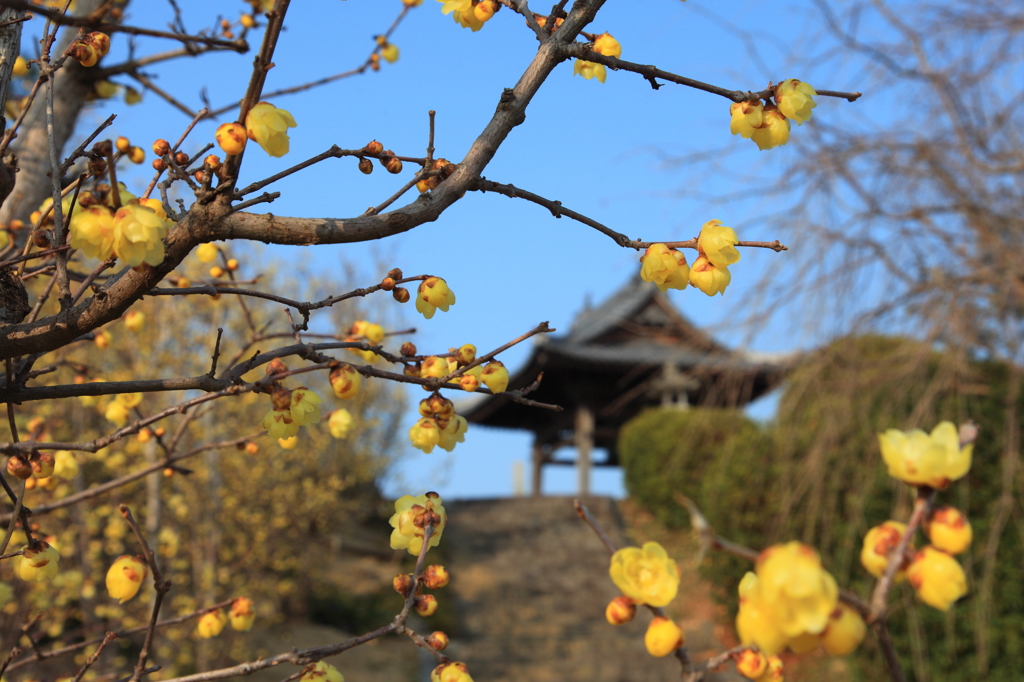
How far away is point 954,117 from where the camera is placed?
3289mm

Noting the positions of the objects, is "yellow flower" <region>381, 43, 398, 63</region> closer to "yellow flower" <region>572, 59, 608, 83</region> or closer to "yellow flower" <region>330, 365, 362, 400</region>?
"yellow flower" <region>572, 59, 608, 83</region>

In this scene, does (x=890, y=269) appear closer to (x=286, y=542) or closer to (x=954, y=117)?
(x=954, y=117)

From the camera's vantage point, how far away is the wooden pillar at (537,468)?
14.9m

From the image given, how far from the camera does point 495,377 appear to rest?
4.13 feet

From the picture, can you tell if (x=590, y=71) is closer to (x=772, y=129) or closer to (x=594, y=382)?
(x=772, y=129)

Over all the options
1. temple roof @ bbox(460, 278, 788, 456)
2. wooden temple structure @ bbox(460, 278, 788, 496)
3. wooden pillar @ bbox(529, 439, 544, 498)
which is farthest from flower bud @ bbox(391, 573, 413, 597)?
wooden pillar @ bbox(529, 439, 544, 498)

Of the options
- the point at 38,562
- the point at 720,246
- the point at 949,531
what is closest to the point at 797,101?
the point at 720,246

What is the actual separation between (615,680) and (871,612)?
23.2ft

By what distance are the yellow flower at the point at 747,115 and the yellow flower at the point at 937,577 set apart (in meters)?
0.77

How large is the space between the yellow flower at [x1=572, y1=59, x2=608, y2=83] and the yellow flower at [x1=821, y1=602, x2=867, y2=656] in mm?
1179

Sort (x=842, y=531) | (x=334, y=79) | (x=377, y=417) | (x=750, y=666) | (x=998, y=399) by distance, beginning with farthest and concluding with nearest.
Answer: (x=377, y=417) → (x=842, y=531) → (x=998, y=399) → (x=334, y=79) → (x=750, y=666)

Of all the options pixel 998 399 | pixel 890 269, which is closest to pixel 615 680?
pixel 998 399

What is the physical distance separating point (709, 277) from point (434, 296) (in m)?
0.43

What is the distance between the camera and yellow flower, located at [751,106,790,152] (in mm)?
1241
